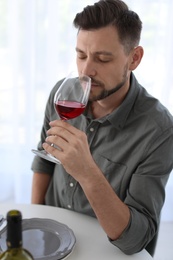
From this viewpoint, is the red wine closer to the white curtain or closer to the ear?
the ear

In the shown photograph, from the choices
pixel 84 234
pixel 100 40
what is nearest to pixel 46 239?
pixel 84 234

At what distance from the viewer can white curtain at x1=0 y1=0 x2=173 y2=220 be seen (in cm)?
226

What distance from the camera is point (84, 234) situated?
45.5 inches

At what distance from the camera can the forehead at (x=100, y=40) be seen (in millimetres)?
1287

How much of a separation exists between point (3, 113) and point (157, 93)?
103 cm

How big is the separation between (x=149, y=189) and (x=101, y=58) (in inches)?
18.7

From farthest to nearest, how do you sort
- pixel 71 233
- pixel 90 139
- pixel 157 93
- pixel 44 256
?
1. pixel 157 93
2. pixel 90 139
3. pixel 71 233
4. pixel 44 256

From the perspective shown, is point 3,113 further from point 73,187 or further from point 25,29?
point 73,187

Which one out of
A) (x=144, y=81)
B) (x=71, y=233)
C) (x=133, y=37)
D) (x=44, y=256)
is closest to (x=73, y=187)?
(x=71, y=233)

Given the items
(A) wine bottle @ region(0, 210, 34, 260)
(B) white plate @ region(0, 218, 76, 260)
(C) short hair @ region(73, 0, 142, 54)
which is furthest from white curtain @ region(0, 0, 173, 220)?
(A) wine bottle @ region(0, 210, 34, 260)

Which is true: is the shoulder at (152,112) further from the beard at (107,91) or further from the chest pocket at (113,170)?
the chest pocket at (113,170)

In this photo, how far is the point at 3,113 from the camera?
2.49 m

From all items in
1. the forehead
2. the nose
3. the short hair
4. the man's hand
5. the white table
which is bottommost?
the white table

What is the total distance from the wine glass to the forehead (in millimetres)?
179
